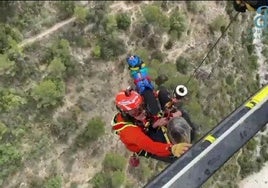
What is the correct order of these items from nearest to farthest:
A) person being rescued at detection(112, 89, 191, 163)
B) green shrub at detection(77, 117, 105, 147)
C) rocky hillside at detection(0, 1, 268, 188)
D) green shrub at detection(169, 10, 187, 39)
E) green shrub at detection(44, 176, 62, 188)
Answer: person being rescued at detection(112, 89, 191, 163) < green shrub at detection(44, 176, 62, 188) < rocky hillside at detection(0, 1, 268, 188) < green shrub at detection(77, 117, 105, 147) < green shrub at detection(169, 10, 187, 39)

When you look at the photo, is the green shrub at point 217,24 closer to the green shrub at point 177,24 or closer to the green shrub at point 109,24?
the green shrub at point 177,24

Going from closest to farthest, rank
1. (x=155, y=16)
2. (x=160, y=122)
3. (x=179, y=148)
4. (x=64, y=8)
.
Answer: (x=179, y=148) < (x=160, y=122) < (x=64, y=8) < (x=155, y=16)

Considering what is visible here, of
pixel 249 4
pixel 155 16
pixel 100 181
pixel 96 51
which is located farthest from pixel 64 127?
pixel 249 4

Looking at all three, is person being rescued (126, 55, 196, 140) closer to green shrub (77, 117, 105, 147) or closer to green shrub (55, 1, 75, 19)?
green shrub (77, 117, 105, 147)

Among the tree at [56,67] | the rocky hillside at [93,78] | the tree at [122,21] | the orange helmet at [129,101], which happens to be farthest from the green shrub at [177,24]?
the orange helmet at [129,101]

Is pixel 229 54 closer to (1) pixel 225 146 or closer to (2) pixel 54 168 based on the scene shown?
(2) pixel 54 168

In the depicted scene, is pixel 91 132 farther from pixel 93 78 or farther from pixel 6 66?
pixel 6 66

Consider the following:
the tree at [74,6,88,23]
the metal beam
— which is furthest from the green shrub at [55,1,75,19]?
the metal beam
